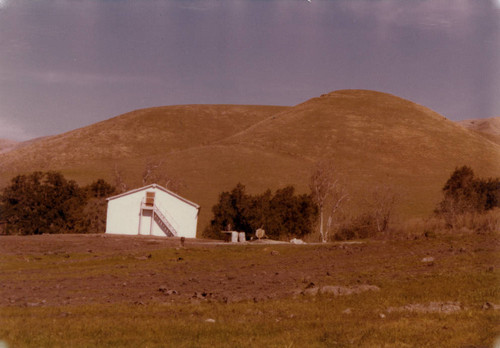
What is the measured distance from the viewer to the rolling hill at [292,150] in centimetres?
8912

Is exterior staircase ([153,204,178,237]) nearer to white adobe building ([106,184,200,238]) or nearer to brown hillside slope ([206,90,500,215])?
white adobe building ([106,184,200,238])

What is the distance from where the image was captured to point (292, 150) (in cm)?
11169

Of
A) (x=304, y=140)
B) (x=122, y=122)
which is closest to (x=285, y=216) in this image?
(x=304, y=140)

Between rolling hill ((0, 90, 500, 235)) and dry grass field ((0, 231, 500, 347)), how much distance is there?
47.3 meters

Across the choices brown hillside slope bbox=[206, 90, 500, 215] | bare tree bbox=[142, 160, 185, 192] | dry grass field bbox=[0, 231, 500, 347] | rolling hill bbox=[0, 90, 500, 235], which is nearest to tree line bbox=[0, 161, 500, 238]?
rolling hill bbox=[0, 90, 500, 235]

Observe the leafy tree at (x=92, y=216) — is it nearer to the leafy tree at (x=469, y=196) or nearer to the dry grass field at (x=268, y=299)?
the dry grass field at (x=268, y=299)

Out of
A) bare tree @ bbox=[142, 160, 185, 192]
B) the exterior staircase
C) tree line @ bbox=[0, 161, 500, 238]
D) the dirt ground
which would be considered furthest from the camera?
bare tree @ bbox=[142, 160, 185, 192]

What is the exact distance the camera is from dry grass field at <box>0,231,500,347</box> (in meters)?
9.69

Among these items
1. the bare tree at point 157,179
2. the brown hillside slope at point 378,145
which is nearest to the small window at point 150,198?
the bare tree at point 157,179

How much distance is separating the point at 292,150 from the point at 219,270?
299ft

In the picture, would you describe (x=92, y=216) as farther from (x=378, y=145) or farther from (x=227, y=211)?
(x=378, y=145)

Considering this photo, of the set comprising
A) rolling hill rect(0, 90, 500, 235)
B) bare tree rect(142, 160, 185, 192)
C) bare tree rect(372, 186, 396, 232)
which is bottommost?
bare tree rect(372, 186, 396, 232)

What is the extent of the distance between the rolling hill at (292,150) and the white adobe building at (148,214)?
1340 cm

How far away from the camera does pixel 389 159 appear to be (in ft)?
341
